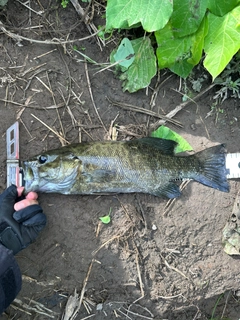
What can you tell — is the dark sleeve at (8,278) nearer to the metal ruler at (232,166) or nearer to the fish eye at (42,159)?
the fish eye at (42,159)

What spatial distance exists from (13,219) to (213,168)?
200 centimetres

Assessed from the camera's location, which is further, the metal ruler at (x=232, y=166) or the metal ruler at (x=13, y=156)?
the metal ruler at (x=232, y=166)

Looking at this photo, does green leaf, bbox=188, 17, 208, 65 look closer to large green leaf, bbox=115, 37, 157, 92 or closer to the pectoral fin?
large green leaf, bbox=115, 37, 157, 92

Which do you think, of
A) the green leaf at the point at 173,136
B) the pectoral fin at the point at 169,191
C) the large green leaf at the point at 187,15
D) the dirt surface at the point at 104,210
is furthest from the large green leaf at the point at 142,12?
the pectoral fin at the point at 169,191

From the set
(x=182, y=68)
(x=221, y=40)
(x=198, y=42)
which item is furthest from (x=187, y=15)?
(x=182, y=68)

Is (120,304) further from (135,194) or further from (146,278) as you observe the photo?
(135,194)

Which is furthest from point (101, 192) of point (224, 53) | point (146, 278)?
point (224, 53)

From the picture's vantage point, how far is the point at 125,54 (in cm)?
391

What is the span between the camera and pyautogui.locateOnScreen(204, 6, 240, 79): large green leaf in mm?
3447

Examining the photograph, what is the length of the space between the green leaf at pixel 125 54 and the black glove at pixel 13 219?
1.61 m

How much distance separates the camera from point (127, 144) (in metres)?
3.83

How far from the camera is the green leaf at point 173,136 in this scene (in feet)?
13.1

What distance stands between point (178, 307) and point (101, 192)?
1.47 metres

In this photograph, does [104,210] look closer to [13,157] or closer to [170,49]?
[13,157]
